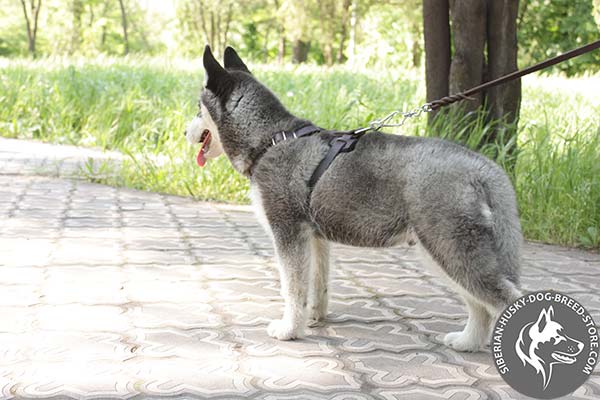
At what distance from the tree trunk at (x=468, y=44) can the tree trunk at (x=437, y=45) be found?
0.86ft

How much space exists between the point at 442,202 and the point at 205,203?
17.3 feet

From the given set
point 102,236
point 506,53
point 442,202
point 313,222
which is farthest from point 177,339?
point 506,53

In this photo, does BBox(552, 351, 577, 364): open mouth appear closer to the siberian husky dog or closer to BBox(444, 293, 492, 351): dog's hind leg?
the siberian husky dog

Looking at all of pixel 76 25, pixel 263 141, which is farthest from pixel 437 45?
pixel 76 25

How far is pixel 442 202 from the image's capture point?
3.40m

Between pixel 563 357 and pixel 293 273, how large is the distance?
1.37m

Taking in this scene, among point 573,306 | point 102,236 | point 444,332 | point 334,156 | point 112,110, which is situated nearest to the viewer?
point 573,306

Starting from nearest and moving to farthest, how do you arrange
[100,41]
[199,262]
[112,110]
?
1. [199,262]
2. [112,110]
3. [100,41]

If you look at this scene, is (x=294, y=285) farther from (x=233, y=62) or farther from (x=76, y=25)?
(x=76, y=25)

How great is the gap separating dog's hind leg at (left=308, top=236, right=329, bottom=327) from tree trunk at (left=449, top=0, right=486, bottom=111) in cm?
377

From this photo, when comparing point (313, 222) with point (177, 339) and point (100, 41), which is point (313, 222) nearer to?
point (177, 339)

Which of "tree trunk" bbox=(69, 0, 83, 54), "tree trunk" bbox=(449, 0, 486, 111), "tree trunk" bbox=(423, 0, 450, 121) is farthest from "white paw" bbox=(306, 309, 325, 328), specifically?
"tree trunk" bbox=(69, 0, 83, 54)

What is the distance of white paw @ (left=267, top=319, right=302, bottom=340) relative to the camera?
12.9 ft

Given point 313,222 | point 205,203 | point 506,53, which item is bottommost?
point 205,203
